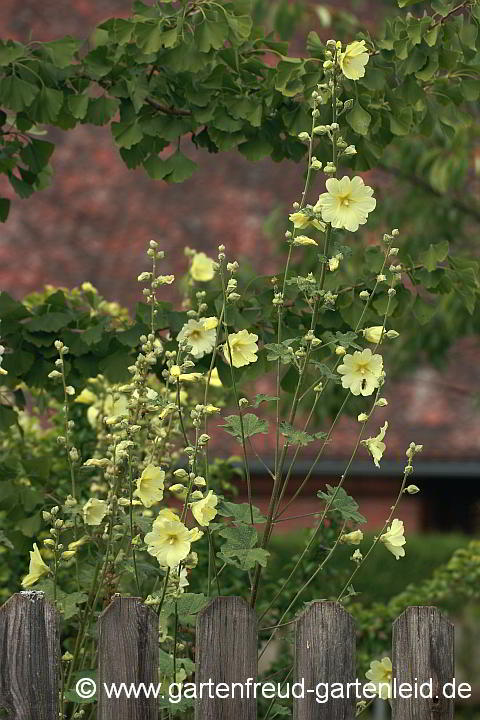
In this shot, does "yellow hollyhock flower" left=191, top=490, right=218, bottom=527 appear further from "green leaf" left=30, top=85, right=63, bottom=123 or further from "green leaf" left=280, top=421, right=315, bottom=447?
Answer: "green leaf" left=30, top=85, right=63, bottom=123

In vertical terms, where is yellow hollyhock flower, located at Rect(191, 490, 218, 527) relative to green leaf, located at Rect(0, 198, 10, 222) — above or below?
below

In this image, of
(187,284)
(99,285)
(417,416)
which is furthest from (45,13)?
(187,284)

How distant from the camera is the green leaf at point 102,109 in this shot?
3.70 m

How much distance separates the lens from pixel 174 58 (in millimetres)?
3492

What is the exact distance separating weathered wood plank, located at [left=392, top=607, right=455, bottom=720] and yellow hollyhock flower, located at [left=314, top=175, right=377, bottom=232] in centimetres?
87

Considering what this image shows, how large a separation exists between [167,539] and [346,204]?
0.85 metres

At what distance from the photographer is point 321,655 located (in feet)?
7.98

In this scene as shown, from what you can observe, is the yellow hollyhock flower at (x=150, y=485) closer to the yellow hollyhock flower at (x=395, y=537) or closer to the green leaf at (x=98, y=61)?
the yellow hollyhock flower at (x=395, y=537)

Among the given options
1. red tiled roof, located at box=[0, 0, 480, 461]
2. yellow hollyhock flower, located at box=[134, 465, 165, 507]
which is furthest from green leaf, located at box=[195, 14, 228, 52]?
red tiled roof, located at box=[0, 0, 480, 461]

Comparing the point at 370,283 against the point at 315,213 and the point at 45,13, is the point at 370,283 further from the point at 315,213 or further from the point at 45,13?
the point at 45,13

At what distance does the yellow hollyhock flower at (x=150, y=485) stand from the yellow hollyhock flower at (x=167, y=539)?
135 mm

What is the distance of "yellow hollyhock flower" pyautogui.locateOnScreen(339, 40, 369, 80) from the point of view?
2949 mm

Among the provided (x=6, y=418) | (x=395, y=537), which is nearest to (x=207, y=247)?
(x=6, y=418)

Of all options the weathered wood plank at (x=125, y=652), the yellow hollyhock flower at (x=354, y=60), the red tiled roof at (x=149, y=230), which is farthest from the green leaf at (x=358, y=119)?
the red tiled roof at (x=149, y=230)
